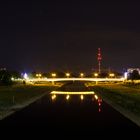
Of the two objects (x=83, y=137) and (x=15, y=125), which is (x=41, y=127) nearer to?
(x=15, y=125)

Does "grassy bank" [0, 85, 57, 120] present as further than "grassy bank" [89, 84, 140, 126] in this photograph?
Yes

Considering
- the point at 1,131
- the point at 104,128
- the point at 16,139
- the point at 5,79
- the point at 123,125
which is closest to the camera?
the point at 16,139

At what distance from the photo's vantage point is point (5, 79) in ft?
533

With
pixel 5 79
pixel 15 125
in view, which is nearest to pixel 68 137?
pixel 15 125

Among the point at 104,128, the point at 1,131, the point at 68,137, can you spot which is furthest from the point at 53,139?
the point at 104,128

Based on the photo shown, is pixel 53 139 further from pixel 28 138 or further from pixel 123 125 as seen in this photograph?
pixel 123 125

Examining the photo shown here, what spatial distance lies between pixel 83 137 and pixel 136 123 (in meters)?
8.99

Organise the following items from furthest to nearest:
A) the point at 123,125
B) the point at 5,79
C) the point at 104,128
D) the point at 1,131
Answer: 1. the point at 5,79
2. the point at 123,125
3. the point at 104,128
4. the point at 1,131

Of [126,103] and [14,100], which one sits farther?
[14,100]

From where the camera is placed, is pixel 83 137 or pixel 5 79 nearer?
pixel 83 137

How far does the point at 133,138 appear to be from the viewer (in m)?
22.4

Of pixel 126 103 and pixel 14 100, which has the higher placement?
pixel 14 100

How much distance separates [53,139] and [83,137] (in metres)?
1.78

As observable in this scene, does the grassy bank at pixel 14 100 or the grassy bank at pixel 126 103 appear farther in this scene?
the grassy bank at pixel 14 100
